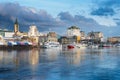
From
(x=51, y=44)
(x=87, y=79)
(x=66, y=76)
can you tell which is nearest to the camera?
(x=87, y=79)

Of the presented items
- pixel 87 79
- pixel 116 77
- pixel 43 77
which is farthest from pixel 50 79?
pixel 116 77

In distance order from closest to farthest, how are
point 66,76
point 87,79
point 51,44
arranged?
point 87,79
point 66,76
point 51,44

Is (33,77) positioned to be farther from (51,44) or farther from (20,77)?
(51,44)

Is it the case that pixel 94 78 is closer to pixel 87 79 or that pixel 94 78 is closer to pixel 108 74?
pixel 87 79

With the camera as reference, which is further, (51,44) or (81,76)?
(51,44)

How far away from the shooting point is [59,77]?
34688 millimetres

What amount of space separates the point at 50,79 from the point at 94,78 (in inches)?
180

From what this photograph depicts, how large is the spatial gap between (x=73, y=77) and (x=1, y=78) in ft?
24.6

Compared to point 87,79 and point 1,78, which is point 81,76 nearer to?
point 87,79

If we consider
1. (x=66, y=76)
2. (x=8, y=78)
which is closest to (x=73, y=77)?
(x=66, y=76)

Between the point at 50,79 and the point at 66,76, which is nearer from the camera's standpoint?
the point at 50,79

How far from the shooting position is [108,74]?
123 feet

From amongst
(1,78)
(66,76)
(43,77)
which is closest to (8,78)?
(1,78)

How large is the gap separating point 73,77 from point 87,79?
6.93 feet
